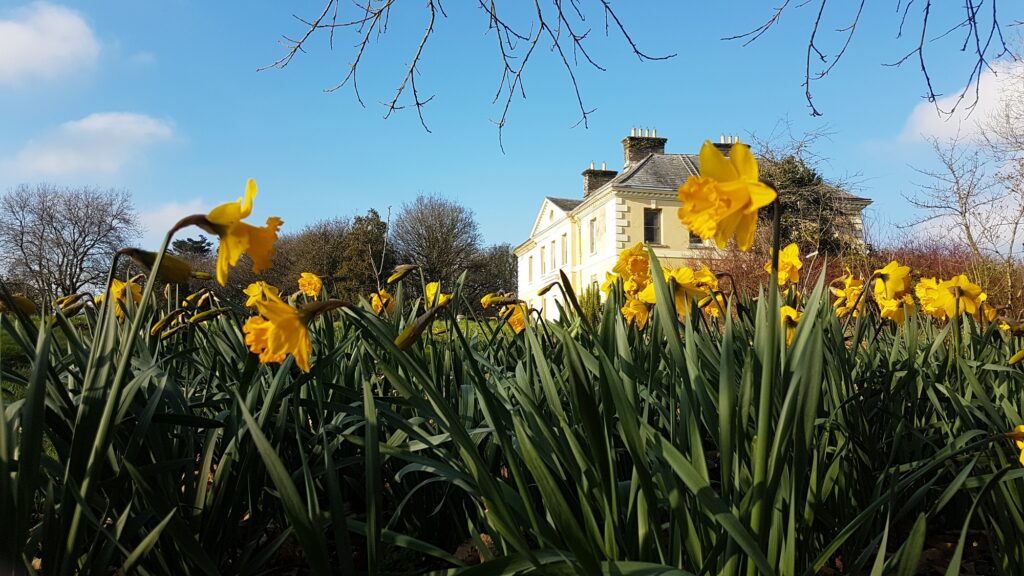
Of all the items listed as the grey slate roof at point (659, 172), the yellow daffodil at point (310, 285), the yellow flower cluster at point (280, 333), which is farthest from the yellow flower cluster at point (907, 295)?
the grey slate roof at point (659, 172)

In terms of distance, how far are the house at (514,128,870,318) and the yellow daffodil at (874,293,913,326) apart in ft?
61.6

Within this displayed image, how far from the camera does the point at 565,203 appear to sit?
33.1 meters

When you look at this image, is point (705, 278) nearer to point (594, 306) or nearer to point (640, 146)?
point (594, 306)

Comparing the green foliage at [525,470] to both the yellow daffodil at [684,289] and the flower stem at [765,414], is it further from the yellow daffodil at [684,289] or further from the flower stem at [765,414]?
the yellow daffodil at [684,289]

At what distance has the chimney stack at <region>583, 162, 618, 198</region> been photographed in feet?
98.3

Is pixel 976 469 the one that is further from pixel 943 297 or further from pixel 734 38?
pixel 734 38

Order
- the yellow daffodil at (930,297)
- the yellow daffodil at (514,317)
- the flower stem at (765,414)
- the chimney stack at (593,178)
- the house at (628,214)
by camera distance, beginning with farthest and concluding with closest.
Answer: the chimney stack at (593,178) < the house at (628,214) < the yellow daffodil at (930,297) < the yellow daffodil at (514,317) < the flower stem at (765,414)

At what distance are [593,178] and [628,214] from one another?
5.04 meters

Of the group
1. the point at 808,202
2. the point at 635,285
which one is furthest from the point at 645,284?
the point at 808,202

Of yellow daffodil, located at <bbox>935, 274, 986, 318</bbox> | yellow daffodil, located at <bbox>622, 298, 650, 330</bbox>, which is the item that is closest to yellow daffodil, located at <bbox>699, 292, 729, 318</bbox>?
yellow daffodil, located at <bbox>622, 298, 650, 330</bbox>

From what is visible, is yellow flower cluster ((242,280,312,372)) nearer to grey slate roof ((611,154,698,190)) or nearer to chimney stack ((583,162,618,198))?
grey slate roof ((611,154,698,190))

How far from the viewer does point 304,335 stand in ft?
3.68

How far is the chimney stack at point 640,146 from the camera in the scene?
2798 centimetres

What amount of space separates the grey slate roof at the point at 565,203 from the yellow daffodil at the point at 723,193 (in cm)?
3101
